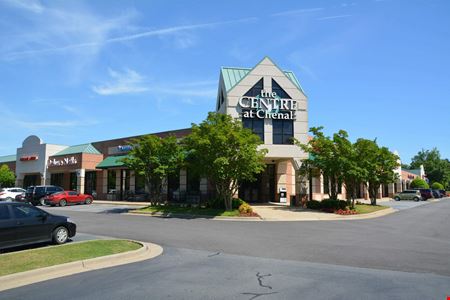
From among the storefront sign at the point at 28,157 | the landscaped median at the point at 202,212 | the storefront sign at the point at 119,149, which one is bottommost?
the landscaped median at the point at 202,212

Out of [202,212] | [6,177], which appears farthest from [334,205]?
[6,177]

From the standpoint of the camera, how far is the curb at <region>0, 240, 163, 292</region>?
7858 millimetres

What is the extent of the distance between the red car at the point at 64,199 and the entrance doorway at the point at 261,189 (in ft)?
49.5

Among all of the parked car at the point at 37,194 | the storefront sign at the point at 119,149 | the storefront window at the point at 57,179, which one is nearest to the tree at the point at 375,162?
the storefront sign at the point at 119,149

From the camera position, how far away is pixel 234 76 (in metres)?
33.3

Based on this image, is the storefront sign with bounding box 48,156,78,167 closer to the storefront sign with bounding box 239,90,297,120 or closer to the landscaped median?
the landscaped median

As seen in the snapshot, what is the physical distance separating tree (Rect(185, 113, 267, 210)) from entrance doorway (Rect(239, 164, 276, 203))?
28.7 ft

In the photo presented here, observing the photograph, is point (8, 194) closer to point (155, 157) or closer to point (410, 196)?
point (155, 157)

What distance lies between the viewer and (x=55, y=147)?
47.1m

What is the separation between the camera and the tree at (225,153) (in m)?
23.6

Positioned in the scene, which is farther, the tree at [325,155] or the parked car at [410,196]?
the parked car at [410,196]

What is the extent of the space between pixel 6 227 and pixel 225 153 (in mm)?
14592

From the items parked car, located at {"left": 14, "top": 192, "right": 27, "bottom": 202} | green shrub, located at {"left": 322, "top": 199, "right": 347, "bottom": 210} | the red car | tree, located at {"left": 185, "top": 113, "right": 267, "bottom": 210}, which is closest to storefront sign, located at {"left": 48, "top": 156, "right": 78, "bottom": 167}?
parked car, located at {"left": 14, "top": 192, "right": 27, "bottom": 202}

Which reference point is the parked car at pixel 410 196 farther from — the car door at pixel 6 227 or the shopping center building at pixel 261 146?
the car door at pixel 6 227
